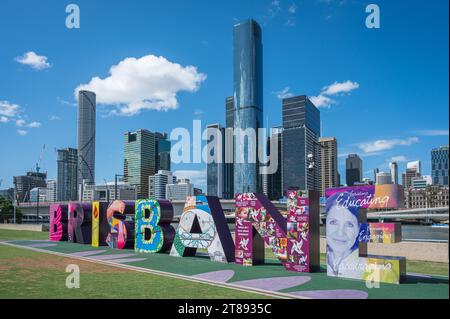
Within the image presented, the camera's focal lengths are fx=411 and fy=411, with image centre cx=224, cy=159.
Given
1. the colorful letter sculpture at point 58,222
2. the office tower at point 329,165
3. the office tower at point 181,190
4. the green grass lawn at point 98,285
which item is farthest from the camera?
the office tower at point 181,190

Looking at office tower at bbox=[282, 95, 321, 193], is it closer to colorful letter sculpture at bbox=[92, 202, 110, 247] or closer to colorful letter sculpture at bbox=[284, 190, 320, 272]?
colorful letter sculpture at bbox=[92, 202, 110, 247]

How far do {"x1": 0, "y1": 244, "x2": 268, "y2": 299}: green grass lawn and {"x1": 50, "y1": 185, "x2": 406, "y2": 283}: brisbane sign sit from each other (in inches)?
196

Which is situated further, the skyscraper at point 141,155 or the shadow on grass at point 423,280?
the skyscraper at point 141,155

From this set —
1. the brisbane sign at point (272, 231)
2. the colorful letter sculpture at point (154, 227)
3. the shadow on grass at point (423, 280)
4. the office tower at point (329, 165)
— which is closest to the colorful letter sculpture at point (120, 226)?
the brisbane sign at point (272, 231)

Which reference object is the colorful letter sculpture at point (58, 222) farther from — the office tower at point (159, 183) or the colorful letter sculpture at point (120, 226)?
the office tower at point (159, 183)

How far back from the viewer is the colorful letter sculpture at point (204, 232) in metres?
20.5

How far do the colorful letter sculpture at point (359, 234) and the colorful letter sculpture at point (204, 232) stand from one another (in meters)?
6.09

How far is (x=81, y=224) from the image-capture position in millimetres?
29891

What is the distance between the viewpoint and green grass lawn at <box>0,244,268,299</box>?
1208 cm

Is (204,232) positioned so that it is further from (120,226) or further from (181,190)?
(181,190)

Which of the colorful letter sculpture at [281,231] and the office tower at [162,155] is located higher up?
the office tower at [162,155]

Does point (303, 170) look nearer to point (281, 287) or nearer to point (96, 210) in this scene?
point (96, 210)

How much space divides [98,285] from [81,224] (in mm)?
17431
